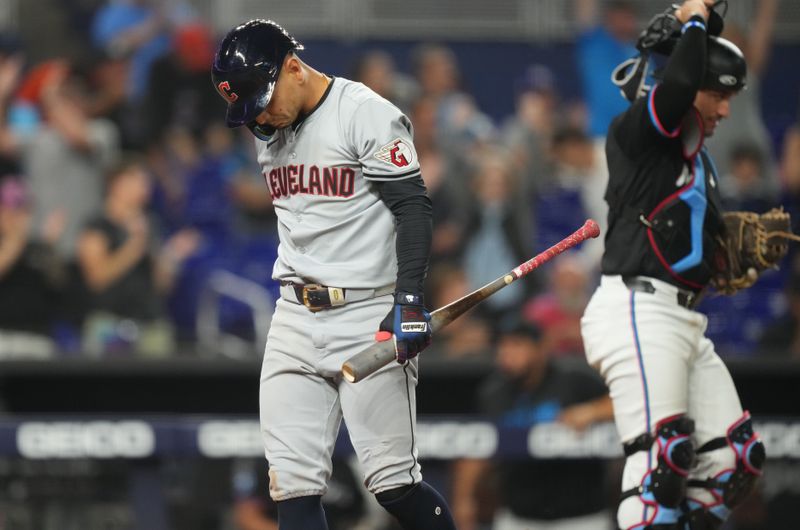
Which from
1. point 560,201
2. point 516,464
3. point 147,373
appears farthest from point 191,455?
point 560,201

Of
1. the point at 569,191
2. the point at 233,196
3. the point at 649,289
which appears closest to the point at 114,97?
the point at 233,196

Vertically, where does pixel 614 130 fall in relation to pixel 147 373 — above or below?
above

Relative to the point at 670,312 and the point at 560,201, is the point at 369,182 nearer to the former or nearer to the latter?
the point at 670,312

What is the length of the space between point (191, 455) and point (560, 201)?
339cm

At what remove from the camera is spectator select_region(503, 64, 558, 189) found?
9.55 metres

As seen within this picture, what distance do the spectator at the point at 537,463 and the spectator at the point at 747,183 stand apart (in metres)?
1.85

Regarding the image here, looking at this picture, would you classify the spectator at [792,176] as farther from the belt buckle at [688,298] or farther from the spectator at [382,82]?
the belt buckle at [688,298]

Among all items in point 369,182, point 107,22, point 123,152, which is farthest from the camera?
point 107,22

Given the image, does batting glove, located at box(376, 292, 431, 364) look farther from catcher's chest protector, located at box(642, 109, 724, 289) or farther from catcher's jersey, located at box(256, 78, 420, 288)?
catcher's chest protector, located at box(642, 109, 724, 289)

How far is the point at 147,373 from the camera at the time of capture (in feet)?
25.6

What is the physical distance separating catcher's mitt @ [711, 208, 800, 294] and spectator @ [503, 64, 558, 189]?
4380 mm

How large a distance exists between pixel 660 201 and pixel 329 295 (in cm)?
129

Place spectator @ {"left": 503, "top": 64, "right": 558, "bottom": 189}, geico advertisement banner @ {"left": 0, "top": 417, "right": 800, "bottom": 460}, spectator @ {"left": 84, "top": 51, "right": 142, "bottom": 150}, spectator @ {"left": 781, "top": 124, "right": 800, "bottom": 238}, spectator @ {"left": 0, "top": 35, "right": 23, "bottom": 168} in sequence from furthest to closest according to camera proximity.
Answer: spectator @ {"left": 84, "top": 51, "right": 142, "bottom": 150} → spectator @ {"left": 503, "top": 64, "right": 558, "bottom": 189} → spectator @ {"left": 0, "top": 35, "right": 23, "bottom": 168} → spectator @ {"left": 781, "top": 124, "right": 800, "bottom": 238} → geico advertisement banner @ {"left": 0, "top": 417, "right": 800, "bottom": 460}

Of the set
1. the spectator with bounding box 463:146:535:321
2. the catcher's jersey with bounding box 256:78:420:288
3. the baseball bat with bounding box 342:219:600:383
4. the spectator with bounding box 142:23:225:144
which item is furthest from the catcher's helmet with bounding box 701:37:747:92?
the spectator with bounding box 142:23:225:144
